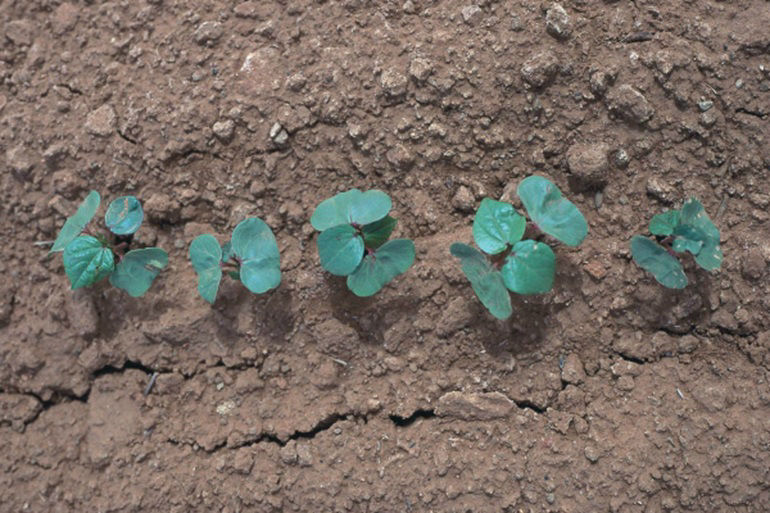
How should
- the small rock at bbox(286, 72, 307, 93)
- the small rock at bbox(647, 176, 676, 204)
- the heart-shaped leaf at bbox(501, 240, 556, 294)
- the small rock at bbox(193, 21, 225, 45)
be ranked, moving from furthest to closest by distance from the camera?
1. the small rock at bbox(193, 21, 225, 45)
2. the small rock at bbox(286, 72, 307, 93)
3. the small rock at bbox(647, 176, 676, 204)
4. the heart-shaped leaf at bbox(501, 240, 556, 294)

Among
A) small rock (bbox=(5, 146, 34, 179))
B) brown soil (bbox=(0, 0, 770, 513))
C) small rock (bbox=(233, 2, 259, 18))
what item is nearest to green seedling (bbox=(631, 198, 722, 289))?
brown soil (bbox=(0, 0, 770, 513))

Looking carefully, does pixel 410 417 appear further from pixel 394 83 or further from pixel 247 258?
pixel 394 83

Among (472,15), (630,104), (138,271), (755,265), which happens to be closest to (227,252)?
(138,271)

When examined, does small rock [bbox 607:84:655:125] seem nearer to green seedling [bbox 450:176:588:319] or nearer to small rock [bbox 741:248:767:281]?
green seedling [bbox 450:176:588:319]

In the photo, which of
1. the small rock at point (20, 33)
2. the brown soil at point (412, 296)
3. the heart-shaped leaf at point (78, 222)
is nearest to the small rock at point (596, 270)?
the brown soil at point (412, 296)

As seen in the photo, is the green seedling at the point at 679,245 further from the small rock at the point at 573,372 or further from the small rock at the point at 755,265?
the small rock at the point at 573,372

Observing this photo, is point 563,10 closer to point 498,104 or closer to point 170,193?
point 498,104

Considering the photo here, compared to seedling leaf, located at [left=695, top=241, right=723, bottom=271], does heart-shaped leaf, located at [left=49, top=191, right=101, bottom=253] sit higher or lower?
higher
